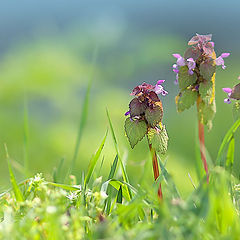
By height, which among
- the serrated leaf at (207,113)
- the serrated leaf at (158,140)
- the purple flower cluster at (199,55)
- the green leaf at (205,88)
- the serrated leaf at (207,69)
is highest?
the purple flower cluster at (199,55)

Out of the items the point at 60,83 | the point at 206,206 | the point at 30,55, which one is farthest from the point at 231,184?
the point at 30,55

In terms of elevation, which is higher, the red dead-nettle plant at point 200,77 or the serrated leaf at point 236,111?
the red dead-nettle plant at point 200,77

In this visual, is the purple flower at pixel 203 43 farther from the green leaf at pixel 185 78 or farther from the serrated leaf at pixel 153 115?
the serrated leaf at pixel 153 115

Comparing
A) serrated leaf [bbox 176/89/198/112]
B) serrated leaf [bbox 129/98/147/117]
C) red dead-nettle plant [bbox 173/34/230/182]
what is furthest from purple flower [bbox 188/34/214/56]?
serrated leaf [bbox 129/98/147/117]

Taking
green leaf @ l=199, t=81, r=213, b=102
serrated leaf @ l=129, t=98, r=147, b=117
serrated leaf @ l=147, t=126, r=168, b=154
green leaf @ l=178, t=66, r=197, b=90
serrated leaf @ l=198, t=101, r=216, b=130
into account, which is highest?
green leaf @ l=178, t=66, r=197, b=90

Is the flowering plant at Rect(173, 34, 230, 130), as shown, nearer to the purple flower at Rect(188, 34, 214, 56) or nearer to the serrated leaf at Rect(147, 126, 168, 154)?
the purple flower at Rect(188, 34, 214, 56)

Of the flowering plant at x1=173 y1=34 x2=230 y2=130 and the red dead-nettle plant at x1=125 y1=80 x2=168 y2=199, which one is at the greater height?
the flowering plant at x1=173 y1=34 x2=230 y2=130

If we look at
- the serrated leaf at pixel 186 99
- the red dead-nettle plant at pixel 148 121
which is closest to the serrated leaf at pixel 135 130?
Answer: the red dead-nettle plant at pixel 148 121

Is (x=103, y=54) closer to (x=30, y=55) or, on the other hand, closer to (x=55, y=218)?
(x=30, y=55)
